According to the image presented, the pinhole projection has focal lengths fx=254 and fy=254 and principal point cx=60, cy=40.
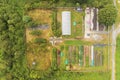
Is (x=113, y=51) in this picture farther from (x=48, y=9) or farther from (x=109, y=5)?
(x=48, y=9)

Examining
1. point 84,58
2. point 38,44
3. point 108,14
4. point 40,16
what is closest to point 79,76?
point 84,58

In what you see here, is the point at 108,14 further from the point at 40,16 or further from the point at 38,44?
the point at 38,44

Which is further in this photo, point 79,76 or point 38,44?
point 79,76

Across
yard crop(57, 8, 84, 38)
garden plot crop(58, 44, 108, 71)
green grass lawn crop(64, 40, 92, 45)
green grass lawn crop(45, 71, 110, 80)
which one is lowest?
green grass lawn crop(45, 71, 110, 80)

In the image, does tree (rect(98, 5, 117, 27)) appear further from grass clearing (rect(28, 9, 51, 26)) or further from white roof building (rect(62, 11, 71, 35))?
grass clearing (rect(28, 9, 51, 26))

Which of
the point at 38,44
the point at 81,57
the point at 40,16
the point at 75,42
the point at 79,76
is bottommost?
the point at 79,76

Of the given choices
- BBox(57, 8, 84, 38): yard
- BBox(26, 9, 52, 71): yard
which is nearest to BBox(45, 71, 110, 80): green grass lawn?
BBox(26, 9, 52, 71): yard

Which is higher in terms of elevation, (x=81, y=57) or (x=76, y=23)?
(x=76, y=23)

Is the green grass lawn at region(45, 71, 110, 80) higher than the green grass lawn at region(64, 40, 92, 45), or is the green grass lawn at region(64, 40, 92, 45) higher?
the green grass lawn at region(64, 40, 92, 45)
